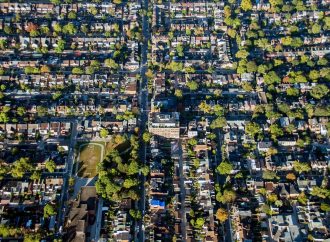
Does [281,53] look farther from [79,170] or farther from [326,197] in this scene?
[79,170]

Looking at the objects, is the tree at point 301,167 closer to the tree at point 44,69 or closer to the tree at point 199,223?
the tree at point 199,223

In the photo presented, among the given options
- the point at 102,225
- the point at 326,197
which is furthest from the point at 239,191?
the point at 102,225

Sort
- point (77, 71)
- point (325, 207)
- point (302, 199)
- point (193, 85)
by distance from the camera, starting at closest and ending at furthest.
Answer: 1. point (325, 207)
2. point (302, 199)
3. point (193, 85)
4. point (77, 71)

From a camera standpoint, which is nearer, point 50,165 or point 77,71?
point 50,165

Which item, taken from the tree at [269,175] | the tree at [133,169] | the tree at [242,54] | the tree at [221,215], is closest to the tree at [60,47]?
the tree at [133,169]

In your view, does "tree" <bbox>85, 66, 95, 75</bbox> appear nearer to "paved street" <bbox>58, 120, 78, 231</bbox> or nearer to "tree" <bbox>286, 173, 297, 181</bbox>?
"paved street" <bbox>58, 120, 78, 231</bbox>

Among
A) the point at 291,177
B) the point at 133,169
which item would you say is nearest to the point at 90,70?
the point at 133,169

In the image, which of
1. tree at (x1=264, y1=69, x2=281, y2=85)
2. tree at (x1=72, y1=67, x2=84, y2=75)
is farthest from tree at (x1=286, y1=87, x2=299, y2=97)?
tree at (x1=72, y1=67, x2=84, y2=75)

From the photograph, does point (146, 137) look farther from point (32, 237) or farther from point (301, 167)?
point (301, 167)
